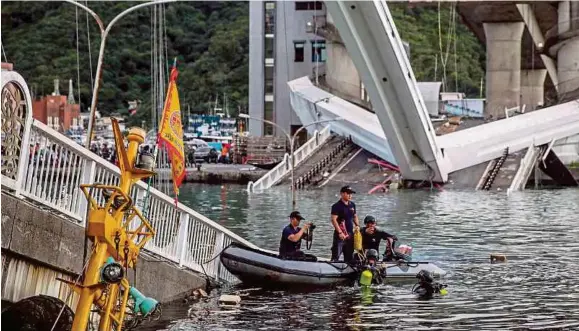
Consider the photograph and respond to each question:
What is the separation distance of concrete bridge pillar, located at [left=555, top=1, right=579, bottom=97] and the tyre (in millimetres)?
67669

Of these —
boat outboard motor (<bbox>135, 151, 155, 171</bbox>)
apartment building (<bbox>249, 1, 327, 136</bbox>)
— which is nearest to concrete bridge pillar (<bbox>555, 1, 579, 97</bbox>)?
apartment building (<bbox>249, 1, 327, 136</bbox>)

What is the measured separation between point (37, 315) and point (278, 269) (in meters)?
9.83

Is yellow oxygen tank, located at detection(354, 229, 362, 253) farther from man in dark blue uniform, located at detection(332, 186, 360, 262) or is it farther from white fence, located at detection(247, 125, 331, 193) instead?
white fence, located at detection(247, 125, 331, 193)

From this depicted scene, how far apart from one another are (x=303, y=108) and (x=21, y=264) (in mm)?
75291

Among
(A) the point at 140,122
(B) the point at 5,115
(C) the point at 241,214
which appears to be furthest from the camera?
(A) the point at 140,122

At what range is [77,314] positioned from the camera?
15922 mm

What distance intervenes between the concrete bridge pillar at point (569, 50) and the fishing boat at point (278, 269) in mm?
57067

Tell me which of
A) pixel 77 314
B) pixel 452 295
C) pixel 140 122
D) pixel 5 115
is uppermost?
pixel 5 115

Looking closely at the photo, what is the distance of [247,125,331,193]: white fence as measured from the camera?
76562 mm

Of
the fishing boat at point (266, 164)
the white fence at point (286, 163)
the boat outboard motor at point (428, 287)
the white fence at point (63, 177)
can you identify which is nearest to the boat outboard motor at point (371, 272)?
the boat outboard motor at point (428, 287)

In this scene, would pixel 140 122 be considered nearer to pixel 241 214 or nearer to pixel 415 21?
pixel 415 21

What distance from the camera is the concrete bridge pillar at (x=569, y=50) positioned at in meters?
83.0

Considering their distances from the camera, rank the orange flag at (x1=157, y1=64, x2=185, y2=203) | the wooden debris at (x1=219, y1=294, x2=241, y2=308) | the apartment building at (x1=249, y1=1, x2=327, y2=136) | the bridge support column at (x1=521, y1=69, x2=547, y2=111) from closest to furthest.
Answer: the orange flag at (x1=157, y1=64, x2=185, y2=203) → the wooden debris at (x1=219, y1=294, x2=241, y2=308) → the apartment building at (x1=249, y1=1, x2=327, y2=136) → the bridge support column at (x1=521, y1=69, x2=547, y2=111)

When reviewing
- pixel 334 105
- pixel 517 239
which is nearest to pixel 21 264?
pixel 517 239
